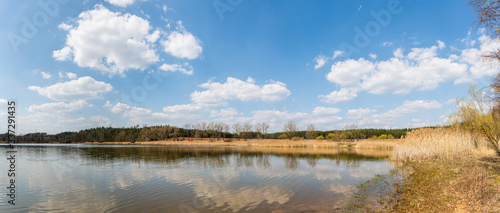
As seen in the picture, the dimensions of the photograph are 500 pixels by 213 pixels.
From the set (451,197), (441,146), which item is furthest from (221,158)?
(441,146)

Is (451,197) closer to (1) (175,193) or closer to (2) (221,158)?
(1) (175,193)

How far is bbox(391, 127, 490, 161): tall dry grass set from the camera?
22.5 metres

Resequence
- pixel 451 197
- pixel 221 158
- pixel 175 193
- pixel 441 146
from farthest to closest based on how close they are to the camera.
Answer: pixel 221 158 < pixel 441 146 < pixel 175 193 < pixel 451 197

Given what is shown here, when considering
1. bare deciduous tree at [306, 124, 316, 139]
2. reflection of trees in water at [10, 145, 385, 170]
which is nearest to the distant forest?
bare deciduous tree at [306, 124, 316, 139]

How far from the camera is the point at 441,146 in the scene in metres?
23.0

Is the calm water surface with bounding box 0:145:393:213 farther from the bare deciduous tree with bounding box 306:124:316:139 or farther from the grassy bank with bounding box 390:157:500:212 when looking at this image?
the bare deciduous tree with bounding box 306:124:316:139

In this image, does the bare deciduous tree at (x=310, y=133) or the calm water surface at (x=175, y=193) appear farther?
the bare deciduous tree at (x=310, y=133)

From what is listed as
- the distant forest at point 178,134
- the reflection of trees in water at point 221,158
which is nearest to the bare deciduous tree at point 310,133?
the distant forest at point 178,134

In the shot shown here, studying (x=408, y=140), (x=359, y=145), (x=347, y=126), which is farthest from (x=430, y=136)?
(x=347, y=126)

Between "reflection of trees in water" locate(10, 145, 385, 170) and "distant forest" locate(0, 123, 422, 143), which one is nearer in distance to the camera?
"reflection of trees in water" locate(10, 145, 385, 170)

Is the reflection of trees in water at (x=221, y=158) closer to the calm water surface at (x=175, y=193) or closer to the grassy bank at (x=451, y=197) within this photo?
the calm water surface at (x=175, y=193)

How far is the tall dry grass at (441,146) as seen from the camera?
22.5 m

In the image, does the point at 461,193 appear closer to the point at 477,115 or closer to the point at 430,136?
the point at 477,115

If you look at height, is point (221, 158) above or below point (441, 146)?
below
